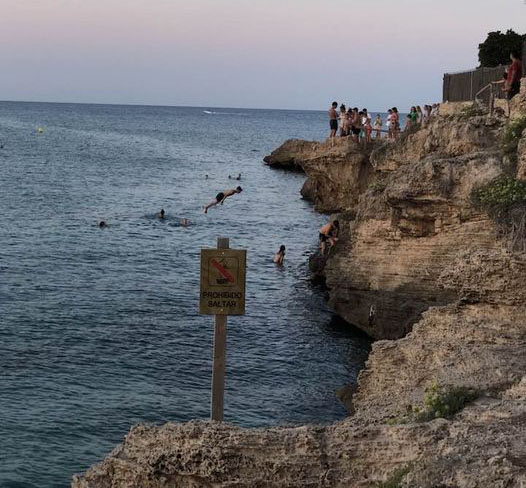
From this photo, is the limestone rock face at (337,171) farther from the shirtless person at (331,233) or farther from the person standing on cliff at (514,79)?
the person standing on cliff at (514,79)

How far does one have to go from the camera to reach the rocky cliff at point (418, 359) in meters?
9.31

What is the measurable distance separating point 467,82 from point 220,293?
2948 centimetres

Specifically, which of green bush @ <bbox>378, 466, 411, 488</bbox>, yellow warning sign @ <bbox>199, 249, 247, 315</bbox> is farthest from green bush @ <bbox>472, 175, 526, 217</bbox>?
green bush @ <bbox>378, 466, 411, 488</bbox>

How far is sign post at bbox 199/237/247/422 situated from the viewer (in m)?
12.1

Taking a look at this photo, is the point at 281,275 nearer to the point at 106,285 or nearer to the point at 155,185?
the point at 106,285

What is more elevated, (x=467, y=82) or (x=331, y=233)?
(x=467, y=82)

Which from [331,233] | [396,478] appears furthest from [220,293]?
[331,233]

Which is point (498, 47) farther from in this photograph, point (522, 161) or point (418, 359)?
point (418, 359)

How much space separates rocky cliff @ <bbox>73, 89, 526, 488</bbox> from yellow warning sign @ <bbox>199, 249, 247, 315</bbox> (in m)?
2.26

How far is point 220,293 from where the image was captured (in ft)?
40.1

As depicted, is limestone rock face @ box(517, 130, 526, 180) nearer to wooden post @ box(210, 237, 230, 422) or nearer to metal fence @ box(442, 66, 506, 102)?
wooden post @ box(210, 237, 230, 422)

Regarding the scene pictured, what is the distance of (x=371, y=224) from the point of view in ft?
96.7

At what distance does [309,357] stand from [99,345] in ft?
22.1

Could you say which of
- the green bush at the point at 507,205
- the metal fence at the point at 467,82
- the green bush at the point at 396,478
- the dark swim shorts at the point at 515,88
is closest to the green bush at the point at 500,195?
the green bush at the point at 507,205
